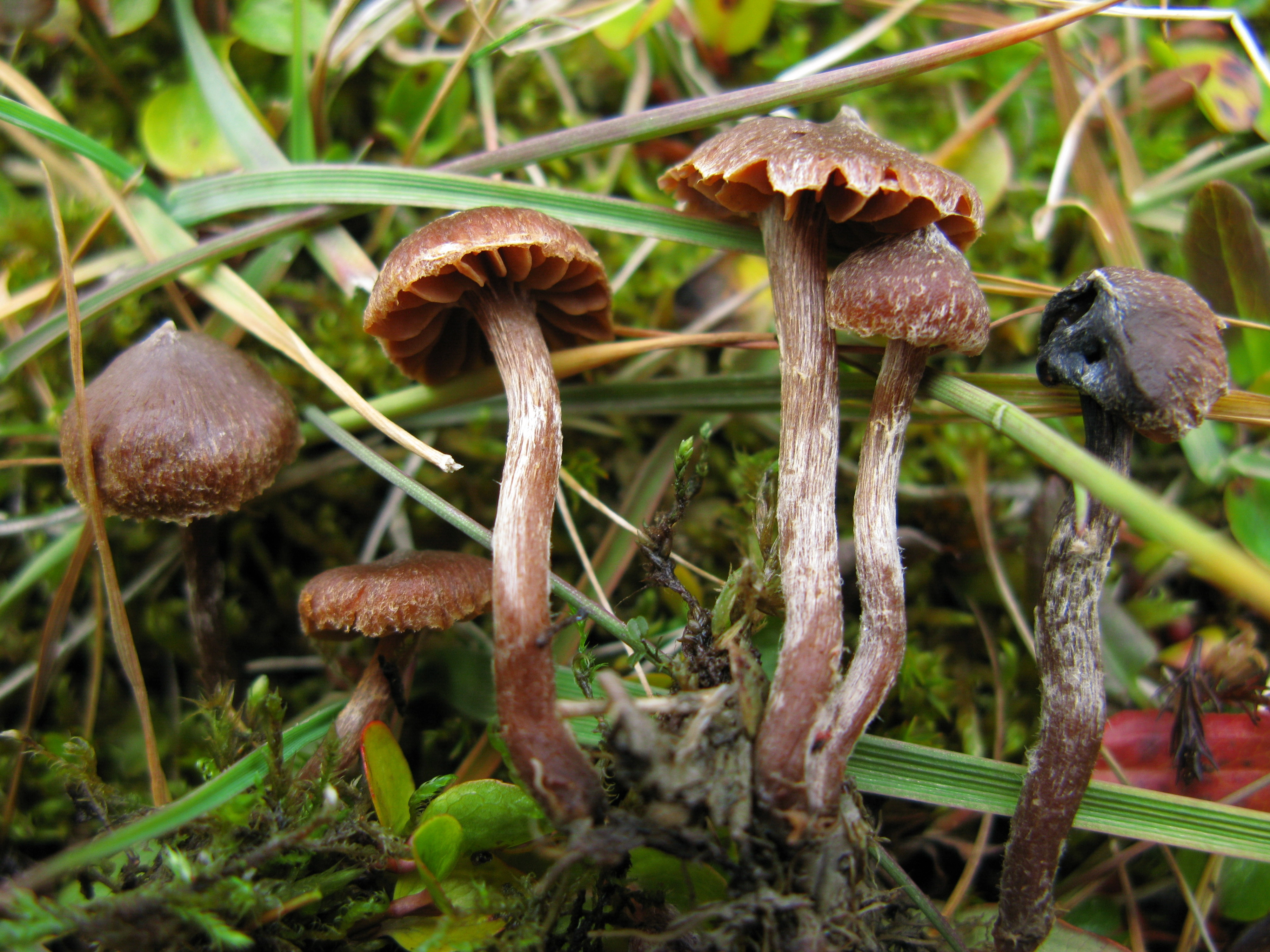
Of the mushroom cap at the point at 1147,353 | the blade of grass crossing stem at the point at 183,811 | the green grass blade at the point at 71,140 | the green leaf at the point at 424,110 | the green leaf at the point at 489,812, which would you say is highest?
the green leaf at the point at 424,110

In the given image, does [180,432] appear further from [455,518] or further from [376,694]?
[376,694]

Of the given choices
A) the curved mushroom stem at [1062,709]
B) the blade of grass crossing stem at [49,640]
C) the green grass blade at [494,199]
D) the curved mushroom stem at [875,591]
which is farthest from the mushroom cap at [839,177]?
the blade of grass crossing stem at [49,640]

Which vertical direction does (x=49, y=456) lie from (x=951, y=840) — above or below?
above

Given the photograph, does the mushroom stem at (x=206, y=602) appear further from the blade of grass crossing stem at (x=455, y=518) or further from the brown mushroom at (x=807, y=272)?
the brown mushroom at (x=807, y=272)

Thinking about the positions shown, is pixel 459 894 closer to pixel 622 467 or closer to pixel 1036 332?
pixel 622 467

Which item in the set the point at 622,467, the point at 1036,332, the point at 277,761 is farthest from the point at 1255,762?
the point at 277,761
